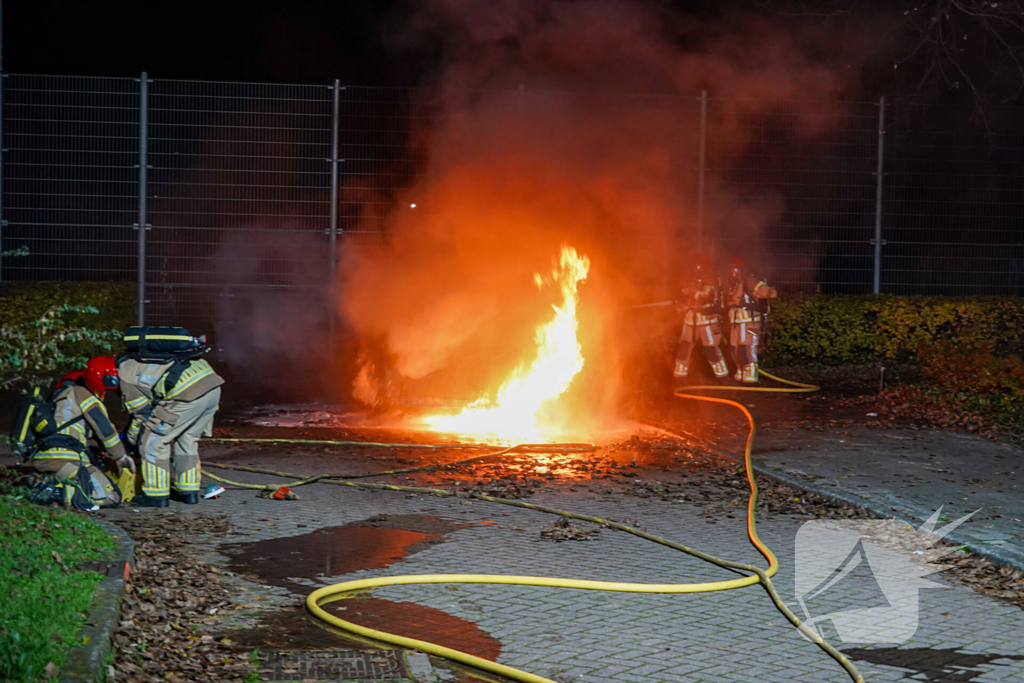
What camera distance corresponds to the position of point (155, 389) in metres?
8.16

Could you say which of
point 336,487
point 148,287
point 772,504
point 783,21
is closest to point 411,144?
point 148,287

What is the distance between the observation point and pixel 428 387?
42.8 ft

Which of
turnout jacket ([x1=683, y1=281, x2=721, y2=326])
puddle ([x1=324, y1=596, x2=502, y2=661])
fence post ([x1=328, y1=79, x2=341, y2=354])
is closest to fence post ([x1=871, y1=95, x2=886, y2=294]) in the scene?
turnout jacket ([x1=683, y1=281, x2=721, y2=326])

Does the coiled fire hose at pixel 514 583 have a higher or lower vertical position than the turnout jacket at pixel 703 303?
lower

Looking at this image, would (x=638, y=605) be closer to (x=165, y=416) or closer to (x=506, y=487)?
(x=506, y=487)

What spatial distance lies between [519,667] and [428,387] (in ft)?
26.3

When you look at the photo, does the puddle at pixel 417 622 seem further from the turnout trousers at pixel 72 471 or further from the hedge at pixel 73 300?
the hedge at pixel 73 300

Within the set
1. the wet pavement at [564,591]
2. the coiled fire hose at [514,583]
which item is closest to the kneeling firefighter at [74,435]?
the wet pavement at [564,591]

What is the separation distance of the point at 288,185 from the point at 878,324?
9.19m

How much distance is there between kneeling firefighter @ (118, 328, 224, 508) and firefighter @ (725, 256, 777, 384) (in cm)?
861

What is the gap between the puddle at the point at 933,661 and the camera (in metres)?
5.09

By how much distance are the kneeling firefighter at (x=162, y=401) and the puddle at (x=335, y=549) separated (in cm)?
128

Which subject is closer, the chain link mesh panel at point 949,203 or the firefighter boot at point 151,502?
the firefighter boot at point 151,502

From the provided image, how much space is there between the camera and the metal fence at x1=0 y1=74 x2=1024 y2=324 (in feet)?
55.9
